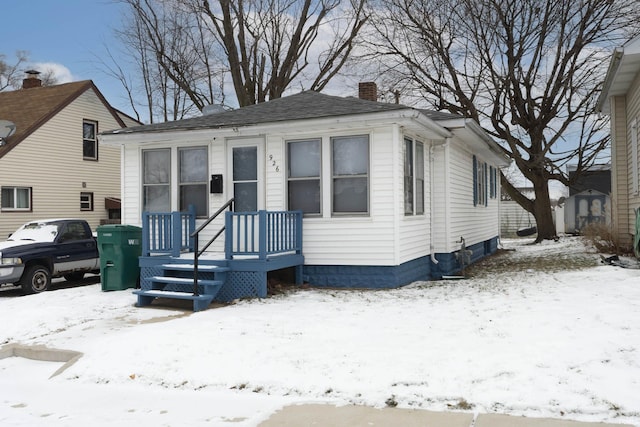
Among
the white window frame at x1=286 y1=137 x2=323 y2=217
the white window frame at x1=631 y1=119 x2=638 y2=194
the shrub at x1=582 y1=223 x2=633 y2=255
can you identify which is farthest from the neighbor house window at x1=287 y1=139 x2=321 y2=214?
the shrub at x1=582 y1=223 x2=633 y2=255

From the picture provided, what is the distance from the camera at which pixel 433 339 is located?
6.04 metres

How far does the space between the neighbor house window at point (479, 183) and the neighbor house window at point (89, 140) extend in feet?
49.7

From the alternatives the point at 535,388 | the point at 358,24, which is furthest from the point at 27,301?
the point at 358,24

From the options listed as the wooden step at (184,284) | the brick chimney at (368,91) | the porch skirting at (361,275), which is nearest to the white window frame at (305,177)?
the porch skirting at (361,275)

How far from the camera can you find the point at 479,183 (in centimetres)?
1625

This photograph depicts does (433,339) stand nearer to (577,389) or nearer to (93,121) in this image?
(577,389)

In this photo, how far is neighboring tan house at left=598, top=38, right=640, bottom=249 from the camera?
1193 centimetres

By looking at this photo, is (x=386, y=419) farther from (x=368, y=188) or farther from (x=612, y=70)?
(x=612, y=70)

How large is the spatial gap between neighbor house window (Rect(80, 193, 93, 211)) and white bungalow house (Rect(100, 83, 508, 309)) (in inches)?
478

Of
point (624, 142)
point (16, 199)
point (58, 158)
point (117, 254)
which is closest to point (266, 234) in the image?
point (117, 254)

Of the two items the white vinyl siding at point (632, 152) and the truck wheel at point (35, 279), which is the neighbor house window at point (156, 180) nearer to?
the truck wheel at point (35, 279)

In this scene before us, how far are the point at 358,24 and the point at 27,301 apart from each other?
20160mm

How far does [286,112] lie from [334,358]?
20.1 ft

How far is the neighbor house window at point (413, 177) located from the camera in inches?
406
